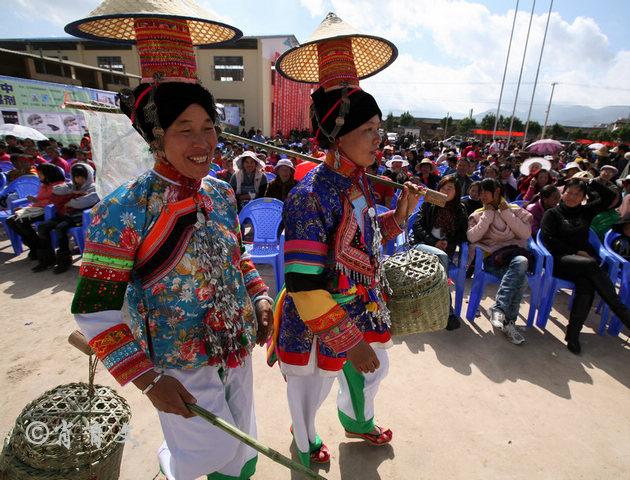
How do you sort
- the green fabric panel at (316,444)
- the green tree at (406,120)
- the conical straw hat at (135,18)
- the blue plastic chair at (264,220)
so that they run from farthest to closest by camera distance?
the green tree at (406,120) → the blue plastic chair at (264,220) → the green fabric panel at (316,444) → the conical straw hat at (135,18)

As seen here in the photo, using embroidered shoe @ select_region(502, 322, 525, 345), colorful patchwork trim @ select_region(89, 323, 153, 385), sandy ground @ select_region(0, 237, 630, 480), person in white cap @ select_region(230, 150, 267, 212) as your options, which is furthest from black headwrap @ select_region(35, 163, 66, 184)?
embroidered shoe @ select_region(502, 322, 525, 345)

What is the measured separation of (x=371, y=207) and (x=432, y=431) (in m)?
1.77

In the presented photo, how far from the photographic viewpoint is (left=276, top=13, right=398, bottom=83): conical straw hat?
1639mm

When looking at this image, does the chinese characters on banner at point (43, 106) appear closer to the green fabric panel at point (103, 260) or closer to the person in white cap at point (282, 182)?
the person in white cap at point (282, 182)

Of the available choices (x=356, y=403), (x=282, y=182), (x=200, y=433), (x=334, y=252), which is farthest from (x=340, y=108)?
(x=282, y=182)

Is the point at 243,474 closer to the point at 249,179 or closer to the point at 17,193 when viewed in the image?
the point at 249,179

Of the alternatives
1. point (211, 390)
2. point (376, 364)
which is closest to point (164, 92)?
point (211, 390)

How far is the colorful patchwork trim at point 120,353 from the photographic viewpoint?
3.91 ft

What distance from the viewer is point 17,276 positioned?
16.3 feet

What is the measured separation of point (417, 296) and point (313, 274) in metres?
0.70

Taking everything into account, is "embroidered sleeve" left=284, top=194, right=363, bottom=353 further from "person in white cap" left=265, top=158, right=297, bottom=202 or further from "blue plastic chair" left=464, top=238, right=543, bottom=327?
"person in white cap" left=265, top=158, right=297, bottom=202

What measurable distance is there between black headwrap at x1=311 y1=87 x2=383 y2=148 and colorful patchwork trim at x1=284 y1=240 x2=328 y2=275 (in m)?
0.51

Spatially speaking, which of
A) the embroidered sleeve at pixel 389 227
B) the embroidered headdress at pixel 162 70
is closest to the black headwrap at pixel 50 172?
the embroidered headdress at pixel 162 70

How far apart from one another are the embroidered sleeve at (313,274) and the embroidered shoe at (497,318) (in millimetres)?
2760
